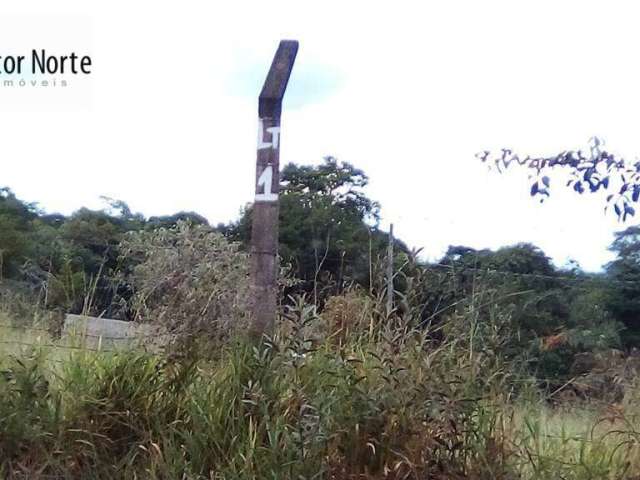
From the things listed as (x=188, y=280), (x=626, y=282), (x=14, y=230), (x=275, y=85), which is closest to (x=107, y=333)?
(x=188, y=280)

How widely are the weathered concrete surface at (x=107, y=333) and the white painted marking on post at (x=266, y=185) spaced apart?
34.4 inches

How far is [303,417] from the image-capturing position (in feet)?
9.93

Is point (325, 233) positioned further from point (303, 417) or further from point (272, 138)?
point (303, 417)

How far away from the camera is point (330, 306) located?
3844 millimetres

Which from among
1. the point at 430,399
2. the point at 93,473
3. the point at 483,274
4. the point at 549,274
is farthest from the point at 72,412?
the point at 549,274

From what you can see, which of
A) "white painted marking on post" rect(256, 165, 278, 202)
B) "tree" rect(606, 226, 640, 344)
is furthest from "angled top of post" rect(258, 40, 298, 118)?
"tree" rect(606, 226, 640, 344)

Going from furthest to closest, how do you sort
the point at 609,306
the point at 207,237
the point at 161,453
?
1. the point at 207,237
2. the point at 609,306
3. the point at 161,453

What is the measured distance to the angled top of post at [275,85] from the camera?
3.90 meters

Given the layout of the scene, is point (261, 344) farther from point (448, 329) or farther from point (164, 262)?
point (164, 262)

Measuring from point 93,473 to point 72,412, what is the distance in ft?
1.00

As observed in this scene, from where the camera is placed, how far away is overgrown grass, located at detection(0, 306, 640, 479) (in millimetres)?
3012

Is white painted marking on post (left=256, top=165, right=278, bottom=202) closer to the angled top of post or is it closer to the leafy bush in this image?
the angled top of post

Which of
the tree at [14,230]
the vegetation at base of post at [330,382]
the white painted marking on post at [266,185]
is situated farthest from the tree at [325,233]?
the tree at [14,230]

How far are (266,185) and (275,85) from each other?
1.77 ft
